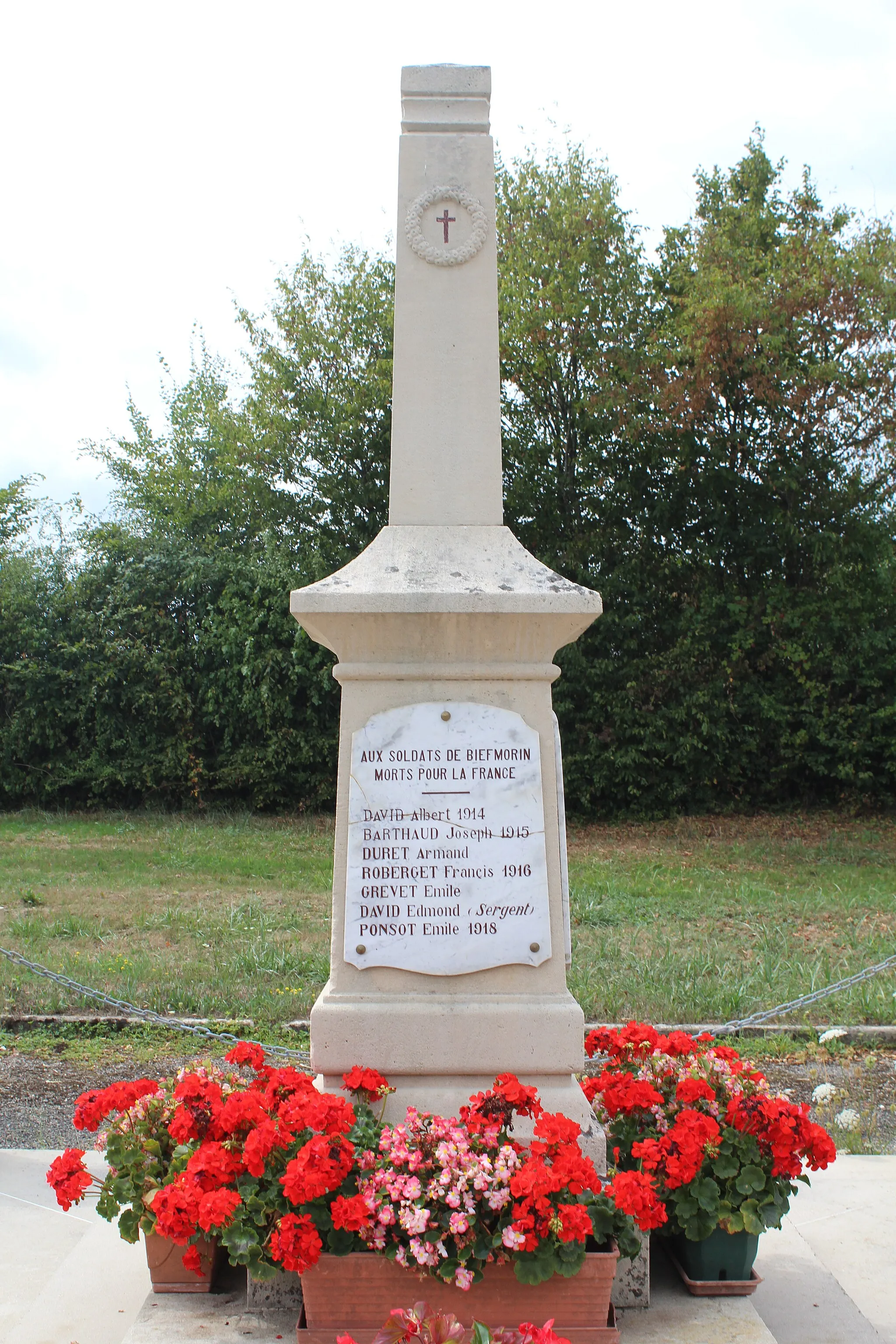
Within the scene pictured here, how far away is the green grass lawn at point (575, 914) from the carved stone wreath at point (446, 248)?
3.34 metres

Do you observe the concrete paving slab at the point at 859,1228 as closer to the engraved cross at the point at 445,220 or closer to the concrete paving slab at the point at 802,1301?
the concrete paving slab at the point at 802,1301

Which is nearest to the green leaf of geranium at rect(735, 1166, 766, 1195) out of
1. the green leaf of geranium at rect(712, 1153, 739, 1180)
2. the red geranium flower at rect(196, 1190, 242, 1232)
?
the green leaf of geranium at rect(712, 1153, 739, 1180)

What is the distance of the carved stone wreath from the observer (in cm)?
293

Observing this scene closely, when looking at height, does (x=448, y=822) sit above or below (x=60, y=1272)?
above

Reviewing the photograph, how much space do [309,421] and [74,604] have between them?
3631 millimetres

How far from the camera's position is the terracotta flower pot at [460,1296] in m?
2.20

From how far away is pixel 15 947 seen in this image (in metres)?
6.22

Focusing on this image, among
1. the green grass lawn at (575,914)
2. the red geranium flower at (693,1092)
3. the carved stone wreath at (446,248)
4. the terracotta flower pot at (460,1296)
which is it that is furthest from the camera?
the green grass lawn at (575,914)

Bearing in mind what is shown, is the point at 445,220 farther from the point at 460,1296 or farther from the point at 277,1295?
the point at 277,1295

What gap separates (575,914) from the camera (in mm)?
7191

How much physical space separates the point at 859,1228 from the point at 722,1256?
769mm

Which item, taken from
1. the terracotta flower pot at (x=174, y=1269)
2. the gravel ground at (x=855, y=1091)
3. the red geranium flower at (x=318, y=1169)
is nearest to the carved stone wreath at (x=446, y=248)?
the red geranium flower at (x=318, y=1169)

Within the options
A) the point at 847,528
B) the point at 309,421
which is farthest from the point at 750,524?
the point at 309,421

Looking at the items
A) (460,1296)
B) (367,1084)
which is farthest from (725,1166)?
(367,1084)
